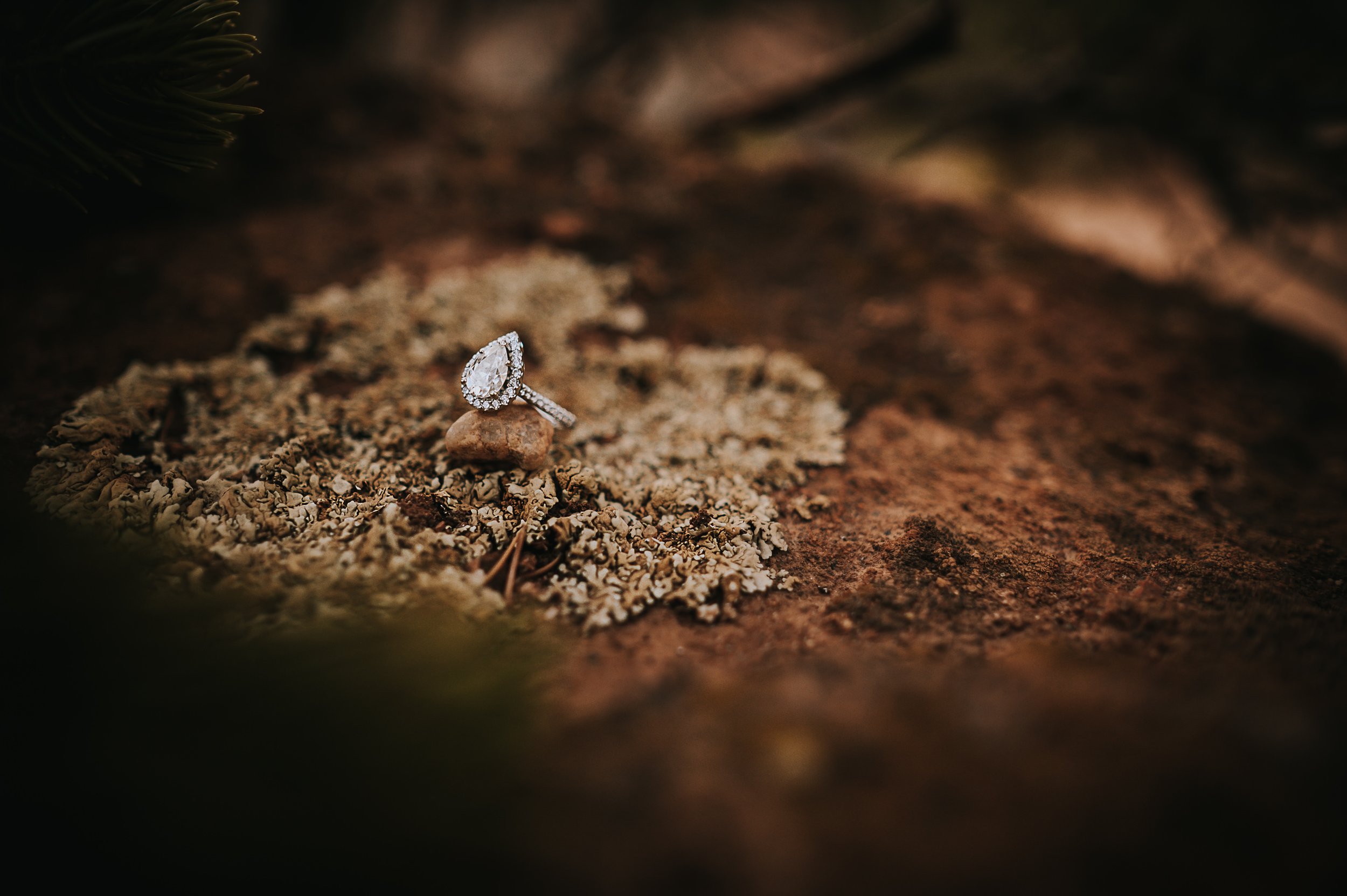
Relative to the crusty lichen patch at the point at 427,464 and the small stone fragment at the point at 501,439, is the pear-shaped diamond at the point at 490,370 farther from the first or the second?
the crusty lichen patch at the point at 427,464

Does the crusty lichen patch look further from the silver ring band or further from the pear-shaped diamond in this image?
the pear-shaped diamond

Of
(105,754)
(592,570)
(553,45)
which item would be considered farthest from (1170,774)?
(553,45)

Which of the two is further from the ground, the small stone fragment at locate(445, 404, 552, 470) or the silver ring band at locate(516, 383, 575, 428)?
the silver ring band at locate(516, 383, 575, 428)

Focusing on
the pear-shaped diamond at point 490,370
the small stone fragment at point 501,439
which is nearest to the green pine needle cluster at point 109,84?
the pear-shaped diamond at point 490,370

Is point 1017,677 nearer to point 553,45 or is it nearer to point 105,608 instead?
point 105,608

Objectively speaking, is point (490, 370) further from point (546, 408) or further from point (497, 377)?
point (546, 408)

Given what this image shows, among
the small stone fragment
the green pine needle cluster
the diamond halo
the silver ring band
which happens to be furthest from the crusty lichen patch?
the green pine needle cluster
